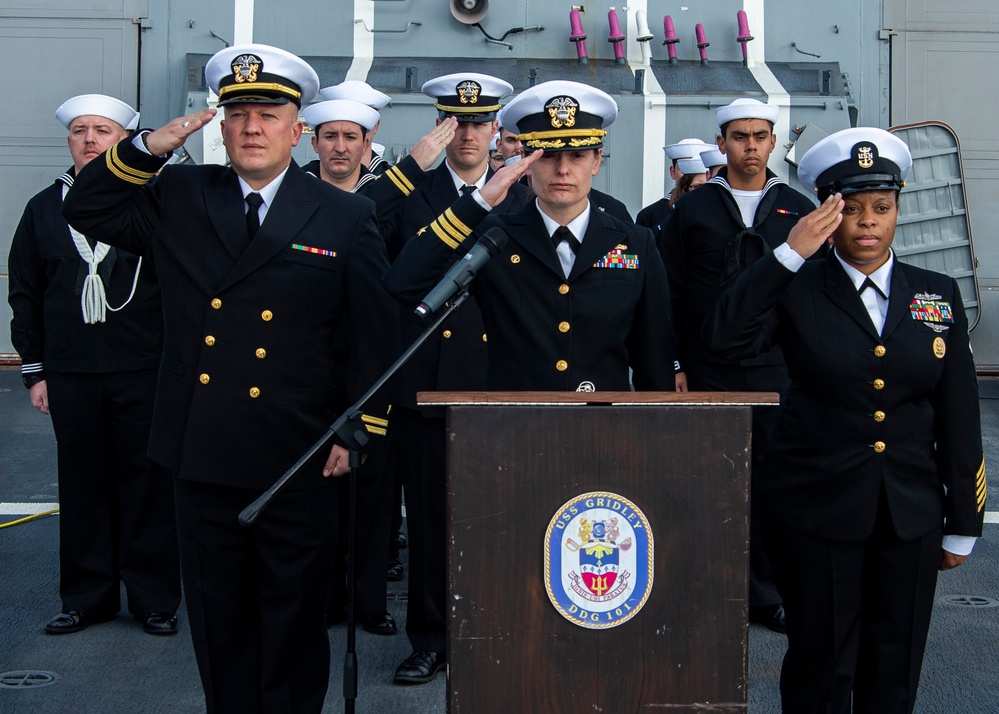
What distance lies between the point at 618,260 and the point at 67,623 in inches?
105

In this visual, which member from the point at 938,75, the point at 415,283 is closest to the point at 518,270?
the point at 415,283

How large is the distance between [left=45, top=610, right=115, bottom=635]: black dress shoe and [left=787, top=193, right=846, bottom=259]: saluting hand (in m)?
A: 3.09

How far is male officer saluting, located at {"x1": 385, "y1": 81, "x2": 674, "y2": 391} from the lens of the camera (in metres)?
3.15

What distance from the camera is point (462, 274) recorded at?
2.64 m

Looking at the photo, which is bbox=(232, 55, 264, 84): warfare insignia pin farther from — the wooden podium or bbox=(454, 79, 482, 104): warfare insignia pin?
bbox=(454, 79, 482, 104): warfare insignia pin

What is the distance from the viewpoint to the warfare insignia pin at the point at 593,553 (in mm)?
2305

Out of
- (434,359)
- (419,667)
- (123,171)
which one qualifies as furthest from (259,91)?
(419,667)

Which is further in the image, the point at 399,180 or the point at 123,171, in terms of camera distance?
the point at 399,180

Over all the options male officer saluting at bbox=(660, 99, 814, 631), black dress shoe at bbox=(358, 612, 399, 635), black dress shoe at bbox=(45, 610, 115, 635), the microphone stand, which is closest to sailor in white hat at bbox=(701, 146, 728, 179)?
male officer saluting at bbox=(660, 99, 814, 631)

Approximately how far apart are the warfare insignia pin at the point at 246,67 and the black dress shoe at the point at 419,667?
2.05 meters

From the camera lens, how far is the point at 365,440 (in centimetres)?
271

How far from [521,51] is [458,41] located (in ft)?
1.74

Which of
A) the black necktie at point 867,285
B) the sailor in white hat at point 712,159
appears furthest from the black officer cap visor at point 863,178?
the sailor in white hat at point 712,159

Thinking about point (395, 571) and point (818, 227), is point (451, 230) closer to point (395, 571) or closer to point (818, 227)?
point (818, 227)
